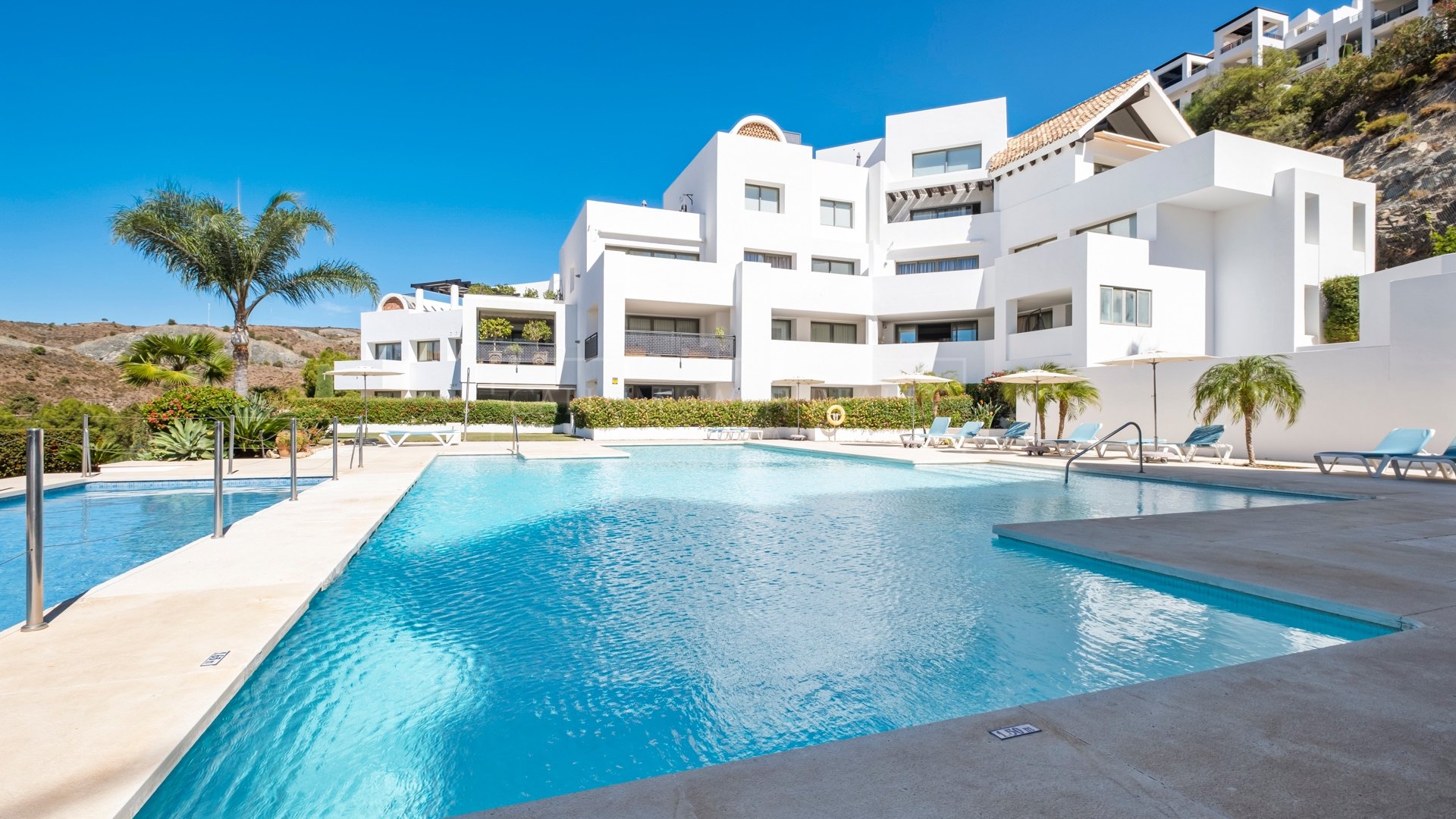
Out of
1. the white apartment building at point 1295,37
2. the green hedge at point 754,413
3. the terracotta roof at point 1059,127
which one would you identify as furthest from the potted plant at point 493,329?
the white apartment building at point 1295,37

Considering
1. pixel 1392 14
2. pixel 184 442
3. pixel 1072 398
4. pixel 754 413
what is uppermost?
pixel 1392 14

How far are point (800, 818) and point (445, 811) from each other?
1474mm

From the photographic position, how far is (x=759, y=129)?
109 feet

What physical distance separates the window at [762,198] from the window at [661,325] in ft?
19.1

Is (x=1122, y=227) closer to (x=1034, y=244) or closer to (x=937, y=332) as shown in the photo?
(x=1034, y=244)

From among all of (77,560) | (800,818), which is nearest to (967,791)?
(800,818)

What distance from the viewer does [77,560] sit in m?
6.00

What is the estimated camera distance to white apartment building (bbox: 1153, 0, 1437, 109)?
160 feet

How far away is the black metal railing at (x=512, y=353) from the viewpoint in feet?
101

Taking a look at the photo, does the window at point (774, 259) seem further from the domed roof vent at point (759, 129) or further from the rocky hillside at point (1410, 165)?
the rocky hillside at point (1410, 165)

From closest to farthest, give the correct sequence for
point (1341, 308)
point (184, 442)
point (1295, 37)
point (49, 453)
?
point (49, 453)
point (184, 442)
point (1341, 308)
point (1295, 37)

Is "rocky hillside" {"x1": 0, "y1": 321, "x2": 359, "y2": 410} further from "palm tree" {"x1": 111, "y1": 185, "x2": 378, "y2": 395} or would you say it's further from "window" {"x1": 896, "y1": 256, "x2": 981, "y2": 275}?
"window" {"x1": 896, "y1": 256, "x2": 981, "y2": 275}

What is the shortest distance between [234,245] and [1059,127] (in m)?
29.4

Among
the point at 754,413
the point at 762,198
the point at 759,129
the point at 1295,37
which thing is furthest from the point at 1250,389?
the point at 1295,37
